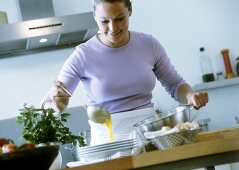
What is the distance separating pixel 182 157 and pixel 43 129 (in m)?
0.46

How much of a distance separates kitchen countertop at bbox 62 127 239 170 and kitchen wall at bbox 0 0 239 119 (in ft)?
8.16

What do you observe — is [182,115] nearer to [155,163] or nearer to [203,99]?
[203,99]

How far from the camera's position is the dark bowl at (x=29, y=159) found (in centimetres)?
80

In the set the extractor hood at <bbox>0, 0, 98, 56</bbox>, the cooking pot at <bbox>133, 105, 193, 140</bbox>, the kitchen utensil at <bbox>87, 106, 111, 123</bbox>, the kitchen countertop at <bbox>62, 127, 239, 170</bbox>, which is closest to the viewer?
the kitchen countertop at <bbox>62, 127, 239, 170</bbox>

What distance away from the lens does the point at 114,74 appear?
1.68 metres

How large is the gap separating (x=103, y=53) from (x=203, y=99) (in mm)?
464

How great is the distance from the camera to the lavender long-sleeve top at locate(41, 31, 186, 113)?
65.5 inches

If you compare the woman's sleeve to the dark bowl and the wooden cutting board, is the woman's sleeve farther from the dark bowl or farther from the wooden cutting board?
the dark bowl

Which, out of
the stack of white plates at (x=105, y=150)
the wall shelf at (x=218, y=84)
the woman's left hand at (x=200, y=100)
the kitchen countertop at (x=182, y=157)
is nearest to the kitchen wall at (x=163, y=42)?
the wall shelf at (x=218, y=84)

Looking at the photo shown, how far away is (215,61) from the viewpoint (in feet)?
11.6

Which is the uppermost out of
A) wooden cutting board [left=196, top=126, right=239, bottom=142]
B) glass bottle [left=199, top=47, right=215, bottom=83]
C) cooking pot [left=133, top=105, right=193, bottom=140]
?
glass bottle [left=199, top=47, right=215, bottom=83]

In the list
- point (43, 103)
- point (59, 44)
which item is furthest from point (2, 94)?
point (43, 103)

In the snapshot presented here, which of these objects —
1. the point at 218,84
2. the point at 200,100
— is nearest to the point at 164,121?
the point at 200,100

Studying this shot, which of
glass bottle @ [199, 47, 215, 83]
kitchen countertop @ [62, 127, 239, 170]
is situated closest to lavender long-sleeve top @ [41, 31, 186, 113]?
kitchen countertop @ [62, 127, 239, 170]
